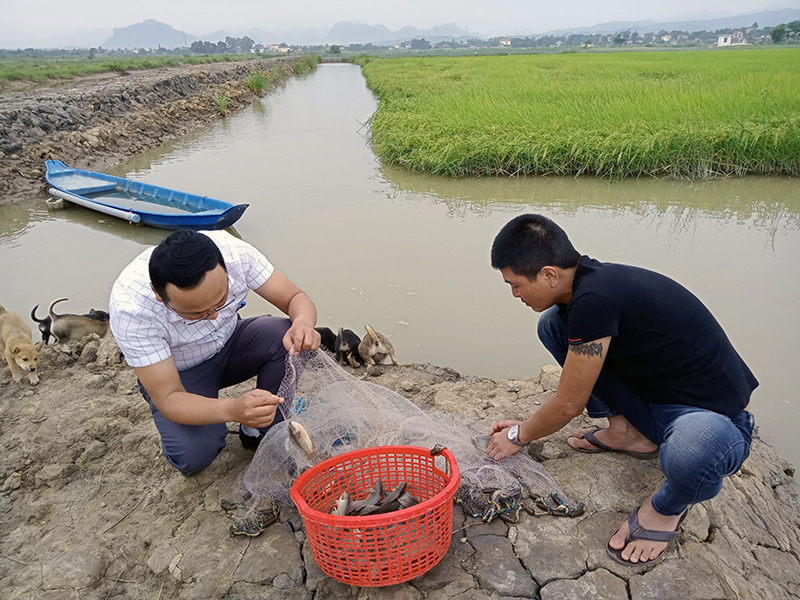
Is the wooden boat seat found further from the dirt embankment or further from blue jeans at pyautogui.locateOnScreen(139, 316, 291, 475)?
blue jeans at pyautogui.locateOnScreen(139, 316, 291, 475)

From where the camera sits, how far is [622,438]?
7.82 feet

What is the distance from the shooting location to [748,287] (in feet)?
15.3

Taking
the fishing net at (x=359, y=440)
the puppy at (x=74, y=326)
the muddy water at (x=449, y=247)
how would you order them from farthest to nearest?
the muddy water at (x=449, y=247) → the puppy at (x=74, y=326) → the fishing net at (x=359, y=440)

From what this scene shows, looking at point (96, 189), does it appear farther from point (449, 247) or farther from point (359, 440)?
point (359, 440)

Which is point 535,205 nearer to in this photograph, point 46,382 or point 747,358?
point 747,358

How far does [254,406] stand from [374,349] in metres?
1.54

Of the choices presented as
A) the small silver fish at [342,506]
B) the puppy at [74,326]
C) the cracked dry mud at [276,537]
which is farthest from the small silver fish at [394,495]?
the puppy at [74,326]

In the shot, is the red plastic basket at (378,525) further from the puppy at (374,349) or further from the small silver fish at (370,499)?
the puppy at (374,349)

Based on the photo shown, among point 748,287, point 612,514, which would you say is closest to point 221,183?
point 748,287

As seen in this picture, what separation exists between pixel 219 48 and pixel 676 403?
513 feet

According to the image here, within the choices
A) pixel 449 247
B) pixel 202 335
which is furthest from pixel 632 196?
pixel 202 335

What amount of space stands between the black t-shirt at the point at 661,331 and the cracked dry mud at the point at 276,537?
19.8 inches

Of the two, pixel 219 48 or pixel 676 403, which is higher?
pixel 219 48

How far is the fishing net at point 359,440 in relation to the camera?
7.21ft
